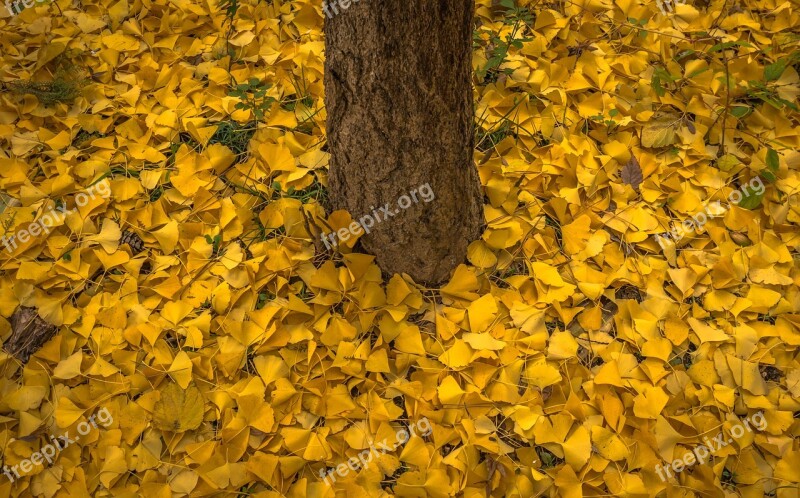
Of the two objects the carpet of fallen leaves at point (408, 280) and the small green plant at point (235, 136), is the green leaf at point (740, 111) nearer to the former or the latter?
the carpet of fallen leaves at point (408, 280)

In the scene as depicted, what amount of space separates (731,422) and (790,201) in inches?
26.9

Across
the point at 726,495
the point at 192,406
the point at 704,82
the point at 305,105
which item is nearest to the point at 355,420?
the point at 192,406

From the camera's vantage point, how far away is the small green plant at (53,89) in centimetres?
182

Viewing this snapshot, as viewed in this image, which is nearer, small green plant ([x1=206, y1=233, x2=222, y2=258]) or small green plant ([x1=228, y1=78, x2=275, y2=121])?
small green plant ([x1=206, y1=233, x2=222, y2=258])

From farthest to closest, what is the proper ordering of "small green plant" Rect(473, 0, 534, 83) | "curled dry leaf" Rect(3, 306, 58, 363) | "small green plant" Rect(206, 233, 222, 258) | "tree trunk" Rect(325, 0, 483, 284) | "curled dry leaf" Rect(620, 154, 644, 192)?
"small green plant" Rect(473, 0, 534, 83) → "curled dry leaf" Rect(620, 154, 644, 192) → "small green plant" Rect(206, 233, 222, 258) → "curled dry leaf" Rect(3, 306, 58, 363) → "tree trunk" Rect(325, 0, 483, 284)

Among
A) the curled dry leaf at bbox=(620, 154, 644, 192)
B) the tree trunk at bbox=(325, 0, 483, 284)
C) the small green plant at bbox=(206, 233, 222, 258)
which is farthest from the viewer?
the curled dry leaf at bbox=(620, 154, 644, 192)

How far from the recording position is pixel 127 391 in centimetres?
137
